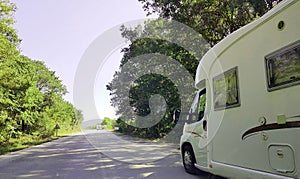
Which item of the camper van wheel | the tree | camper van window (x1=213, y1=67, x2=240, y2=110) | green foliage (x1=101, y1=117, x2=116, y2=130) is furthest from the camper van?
green foliage (x1=101, y1=117, x2=116, y2=130)

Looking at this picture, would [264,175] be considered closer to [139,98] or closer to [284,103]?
[284,103]

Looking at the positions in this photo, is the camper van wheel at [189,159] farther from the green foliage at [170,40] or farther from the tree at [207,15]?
the tree at [207,15]

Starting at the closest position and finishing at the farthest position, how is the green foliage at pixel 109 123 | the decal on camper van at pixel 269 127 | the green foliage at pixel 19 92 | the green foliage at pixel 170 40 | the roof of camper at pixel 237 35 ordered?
the decal on camper van at pixel 269 127, the roof of camper at pixel 237 35, the green foliage at pixel 170 40, the green foliage at pixel 19 92, the green foliage at pixel 109 123

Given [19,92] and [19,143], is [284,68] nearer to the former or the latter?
[19,92]

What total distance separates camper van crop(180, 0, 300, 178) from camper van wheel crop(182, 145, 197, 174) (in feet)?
2.99

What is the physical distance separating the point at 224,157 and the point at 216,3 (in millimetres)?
10213

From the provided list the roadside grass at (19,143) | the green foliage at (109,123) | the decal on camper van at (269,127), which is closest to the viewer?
the decal on camper van at (269,127)

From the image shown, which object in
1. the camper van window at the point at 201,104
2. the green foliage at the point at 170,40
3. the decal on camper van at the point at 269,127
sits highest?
the green foliage at the point at 170,40

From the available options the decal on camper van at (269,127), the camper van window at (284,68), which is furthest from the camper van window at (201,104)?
the camper van window at (284,68)

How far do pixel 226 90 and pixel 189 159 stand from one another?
2.68m

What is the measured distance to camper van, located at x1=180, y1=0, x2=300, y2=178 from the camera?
3.34m

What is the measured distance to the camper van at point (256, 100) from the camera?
334 centimetres

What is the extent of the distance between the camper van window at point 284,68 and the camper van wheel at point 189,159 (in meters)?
3.44

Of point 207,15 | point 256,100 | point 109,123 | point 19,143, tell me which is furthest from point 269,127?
point 109,123
